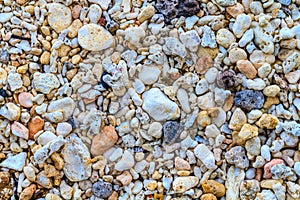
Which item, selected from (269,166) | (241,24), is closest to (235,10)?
(241,24)

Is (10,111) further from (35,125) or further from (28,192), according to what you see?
(28,192)

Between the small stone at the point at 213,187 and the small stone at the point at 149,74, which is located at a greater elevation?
the small stone at the point at 149,74

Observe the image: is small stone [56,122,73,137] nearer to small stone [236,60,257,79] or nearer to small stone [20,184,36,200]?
small stone [20,184,36,200]

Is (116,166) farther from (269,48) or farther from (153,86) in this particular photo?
(269,48)

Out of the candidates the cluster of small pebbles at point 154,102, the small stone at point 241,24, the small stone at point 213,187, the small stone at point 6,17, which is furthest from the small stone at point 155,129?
the small stone at point 6,17

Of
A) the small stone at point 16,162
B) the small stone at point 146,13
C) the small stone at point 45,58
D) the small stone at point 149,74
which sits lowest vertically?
the small stone at point 16,162

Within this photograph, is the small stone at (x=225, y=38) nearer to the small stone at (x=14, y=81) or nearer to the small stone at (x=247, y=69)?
the small stone at (x=247, y=69)
